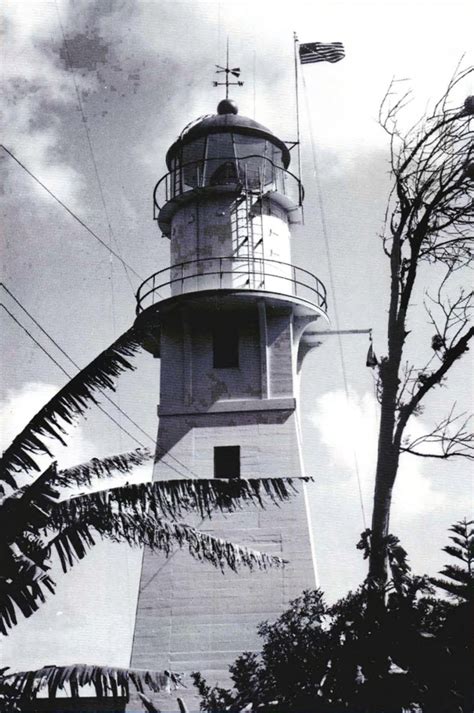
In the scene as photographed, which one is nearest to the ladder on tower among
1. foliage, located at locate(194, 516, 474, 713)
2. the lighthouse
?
the lighthouse

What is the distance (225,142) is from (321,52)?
4.76 meters

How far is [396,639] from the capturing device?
7.27 metres

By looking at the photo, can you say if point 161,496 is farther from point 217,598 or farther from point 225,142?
point 225,142

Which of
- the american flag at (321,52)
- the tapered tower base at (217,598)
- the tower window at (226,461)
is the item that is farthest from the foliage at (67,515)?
the american flag at (321,52)

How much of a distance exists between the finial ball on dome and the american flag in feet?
15.3

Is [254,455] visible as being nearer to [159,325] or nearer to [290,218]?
[159,325]

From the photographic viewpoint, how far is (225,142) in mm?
23750

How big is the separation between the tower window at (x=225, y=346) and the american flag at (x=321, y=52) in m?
7.25

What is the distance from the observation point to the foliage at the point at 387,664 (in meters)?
6.87

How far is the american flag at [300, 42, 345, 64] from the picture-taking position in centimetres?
1988

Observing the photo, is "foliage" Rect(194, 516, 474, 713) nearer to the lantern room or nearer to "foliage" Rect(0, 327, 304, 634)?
"foliage" Rect(0, 327, 304, 634)

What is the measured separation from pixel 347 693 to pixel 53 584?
146 inches

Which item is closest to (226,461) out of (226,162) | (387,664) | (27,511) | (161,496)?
(226,162)

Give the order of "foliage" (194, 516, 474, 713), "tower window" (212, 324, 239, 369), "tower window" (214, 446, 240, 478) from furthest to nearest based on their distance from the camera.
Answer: "tower window" (212, 324, 239, 369) → "tower window" (214, 446, 240, 478) → "foliage" (194, 516, 474, 713)
